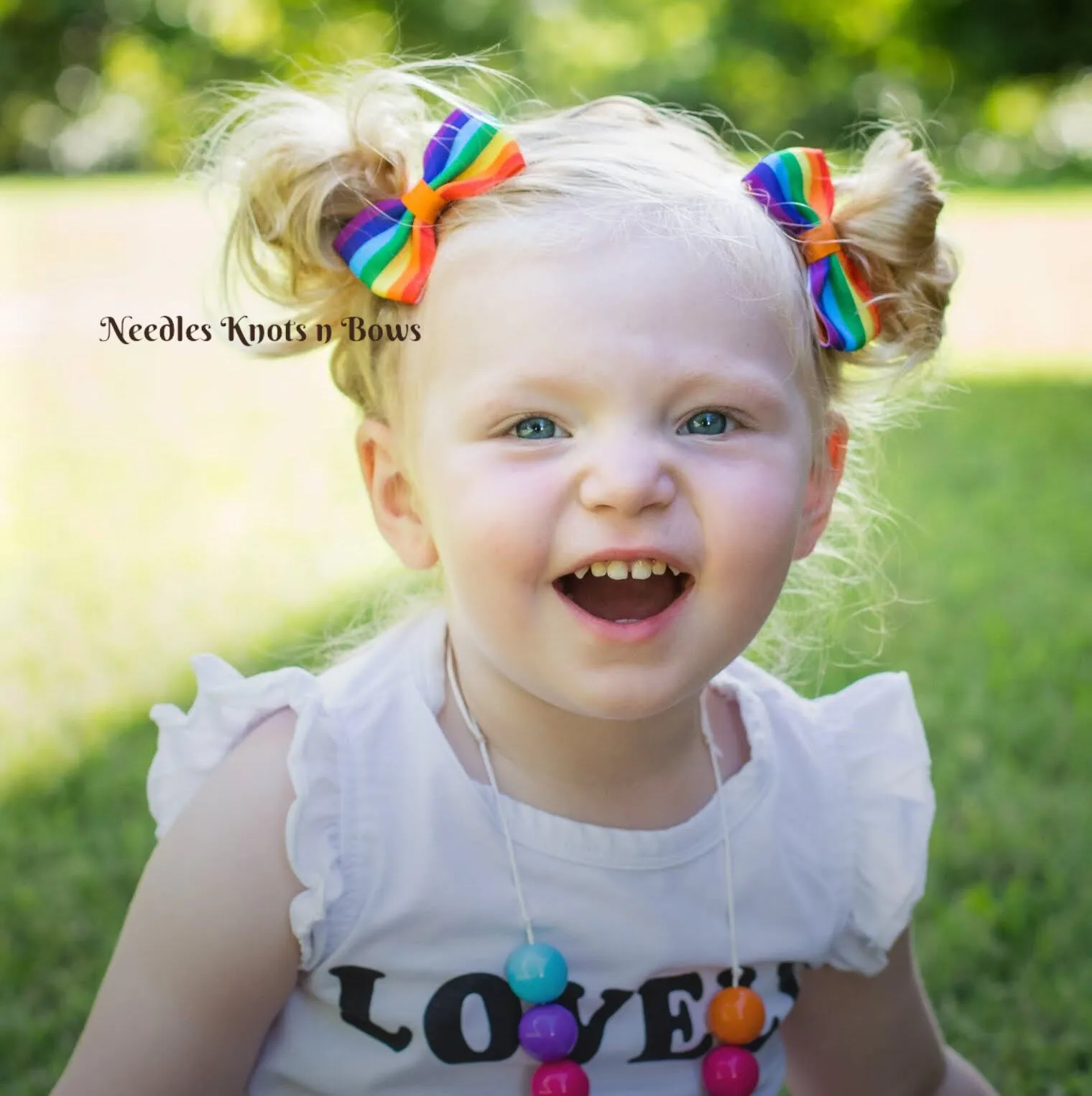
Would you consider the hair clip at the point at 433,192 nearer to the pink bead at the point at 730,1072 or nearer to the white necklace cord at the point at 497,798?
the white necklace cord at the point at 497,798

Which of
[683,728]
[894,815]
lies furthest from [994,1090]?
[683,728]

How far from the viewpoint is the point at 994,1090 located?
1.96 metres

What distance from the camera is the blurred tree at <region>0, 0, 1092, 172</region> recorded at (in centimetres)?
1866

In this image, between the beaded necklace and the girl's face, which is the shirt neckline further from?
the girl's face

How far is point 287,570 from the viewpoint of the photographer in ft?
12.8

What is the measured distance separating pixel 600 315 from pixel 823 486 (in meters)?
0.41

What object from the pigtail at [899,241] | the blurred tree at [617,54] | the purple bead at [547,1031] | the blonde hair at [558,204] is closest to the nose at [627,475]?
the blonde hair at [558,204]

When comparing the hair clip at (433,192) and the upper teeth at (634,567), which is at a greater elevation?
the hair clip at (433,192)

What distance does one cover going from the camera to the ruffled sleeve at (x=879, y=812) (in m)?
1.73

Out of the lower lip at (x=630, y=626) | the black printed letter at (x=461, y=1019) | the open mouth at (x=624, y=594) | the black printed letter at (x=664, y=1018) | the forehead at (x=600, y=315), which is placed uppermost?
the forehead at (x=600, y=315)

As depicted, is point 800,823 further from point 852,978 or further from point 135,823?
point 135,823

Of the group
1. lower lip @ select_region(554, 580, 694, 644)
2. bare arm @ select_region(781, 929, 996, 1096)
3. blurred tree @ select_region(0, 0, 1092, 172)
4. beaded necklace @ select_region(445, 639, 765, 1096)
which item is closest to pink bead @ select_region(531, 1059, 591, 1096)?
beaded necklace @ select_region(445, 639, 765, 1096)

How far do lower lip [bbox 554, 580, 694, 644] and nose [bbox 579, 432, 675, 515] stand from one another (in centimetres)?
11

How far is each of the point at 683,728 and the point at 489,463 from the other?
0.46 metres
